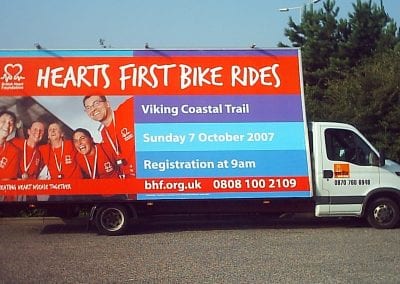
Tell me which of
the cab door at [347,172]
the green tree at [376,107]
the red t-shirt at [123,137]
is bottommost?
the cab door at [347,172]

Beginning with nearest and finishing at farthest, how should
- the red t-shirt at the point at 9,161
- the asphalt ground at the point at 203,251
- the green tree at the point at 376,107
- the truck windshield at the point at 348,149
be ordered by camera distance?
the asphalt ground at the point at 203,251, the red t-shirt at the point at 9,161, the truck windshield at the point at 348,149, the green tree at the point at 376,107

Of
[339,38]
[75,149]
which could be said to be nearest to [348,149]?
[75,149]

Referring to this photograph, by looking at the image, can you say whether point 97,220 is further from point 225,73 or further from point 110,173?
point 225,73

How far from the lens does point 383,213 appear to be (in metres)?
11.9

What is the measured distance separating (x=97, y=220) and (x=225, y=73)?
11.8 ft

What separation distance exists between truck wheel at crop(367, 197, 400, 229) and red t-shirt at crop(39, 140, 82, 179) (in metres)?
5.51

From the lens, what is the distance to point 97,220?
11.5m

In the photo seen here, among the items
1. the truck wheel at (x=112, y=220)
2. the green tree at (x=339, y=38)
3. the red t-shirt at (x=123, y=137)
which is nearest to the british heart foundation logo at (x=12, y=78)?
the red t-shirt at (x=123, y=137)

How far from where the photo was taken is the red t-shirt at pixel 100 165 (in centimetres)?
1134

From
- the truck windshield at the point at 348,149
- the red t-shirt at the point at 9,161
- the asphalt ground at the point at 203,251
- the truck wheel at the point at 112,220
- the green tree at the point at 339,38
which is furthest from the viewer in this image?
the green tree at the point at 339,38

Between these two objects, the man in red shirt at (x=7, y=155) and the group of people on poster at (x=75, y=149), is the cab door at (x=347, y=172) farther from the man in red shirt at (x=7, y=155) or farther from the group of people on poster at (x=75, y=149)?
the man in red shirt at (x=7, y=155)

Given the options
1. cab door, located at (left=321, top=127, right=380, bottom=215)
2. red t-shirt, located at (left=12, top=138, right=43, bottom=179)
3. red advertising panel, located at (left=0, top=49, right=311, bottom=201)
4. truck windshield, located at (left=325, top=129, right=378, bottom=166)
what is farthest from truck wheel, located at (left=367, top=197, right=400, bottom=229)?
red t-shirt, located at (left=12, top=138, right=43, bottom=179)

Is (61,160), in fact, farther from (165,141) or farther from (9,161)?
(165,141)

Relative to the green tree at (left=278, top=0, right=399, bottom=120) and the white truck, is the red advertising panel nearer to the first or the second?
the white truck
